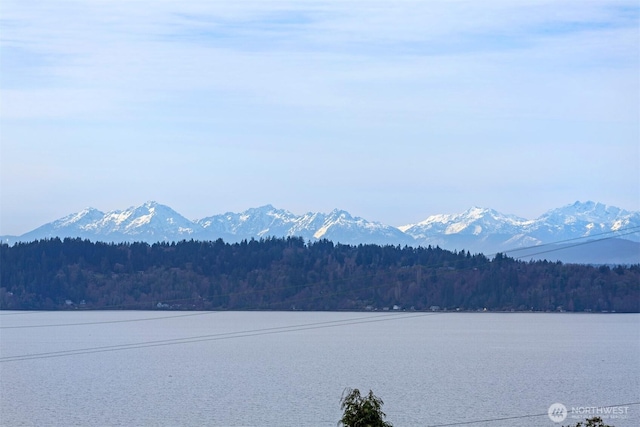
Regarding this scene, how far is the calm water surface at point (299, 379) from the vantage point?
7706 centimetres

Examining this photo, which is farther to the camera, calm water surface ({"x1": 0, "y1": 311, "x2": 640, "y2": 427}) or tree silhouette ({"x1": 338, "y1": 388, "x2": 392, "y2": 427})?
calm water surface ({"x1": 0, "y1": 311, "x2": 640, "y2": 427})

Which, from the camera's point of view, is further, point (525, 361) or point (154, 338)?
point (154, 338)

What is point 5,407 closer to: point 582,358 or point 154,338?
point 582,358

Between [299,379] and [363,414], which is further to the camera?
[299,379]

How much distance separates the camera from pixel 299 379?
331ft

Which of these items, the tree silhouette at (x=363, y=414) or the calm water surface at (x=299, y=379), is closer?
the tree silhouette at (x=363, y=414)

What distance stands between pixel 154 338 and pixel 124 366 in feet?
197

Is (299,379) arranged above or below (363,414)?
below

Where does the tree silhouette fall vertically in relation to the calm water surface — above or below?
above

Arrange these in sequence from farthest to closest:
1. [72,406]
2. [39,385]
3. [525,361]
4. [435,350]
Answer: [435,350] < [525,361] < [39,385] < [72,406]

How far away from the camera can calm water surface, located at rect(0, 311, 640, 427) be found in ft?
253

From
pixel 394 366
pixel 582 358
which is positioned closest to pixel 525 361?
pixel 582 358

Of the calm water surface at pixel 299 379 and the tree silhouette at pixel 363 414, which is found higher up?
the tree silhouette at pixel 363 414

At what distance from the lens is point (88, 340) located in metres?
171
